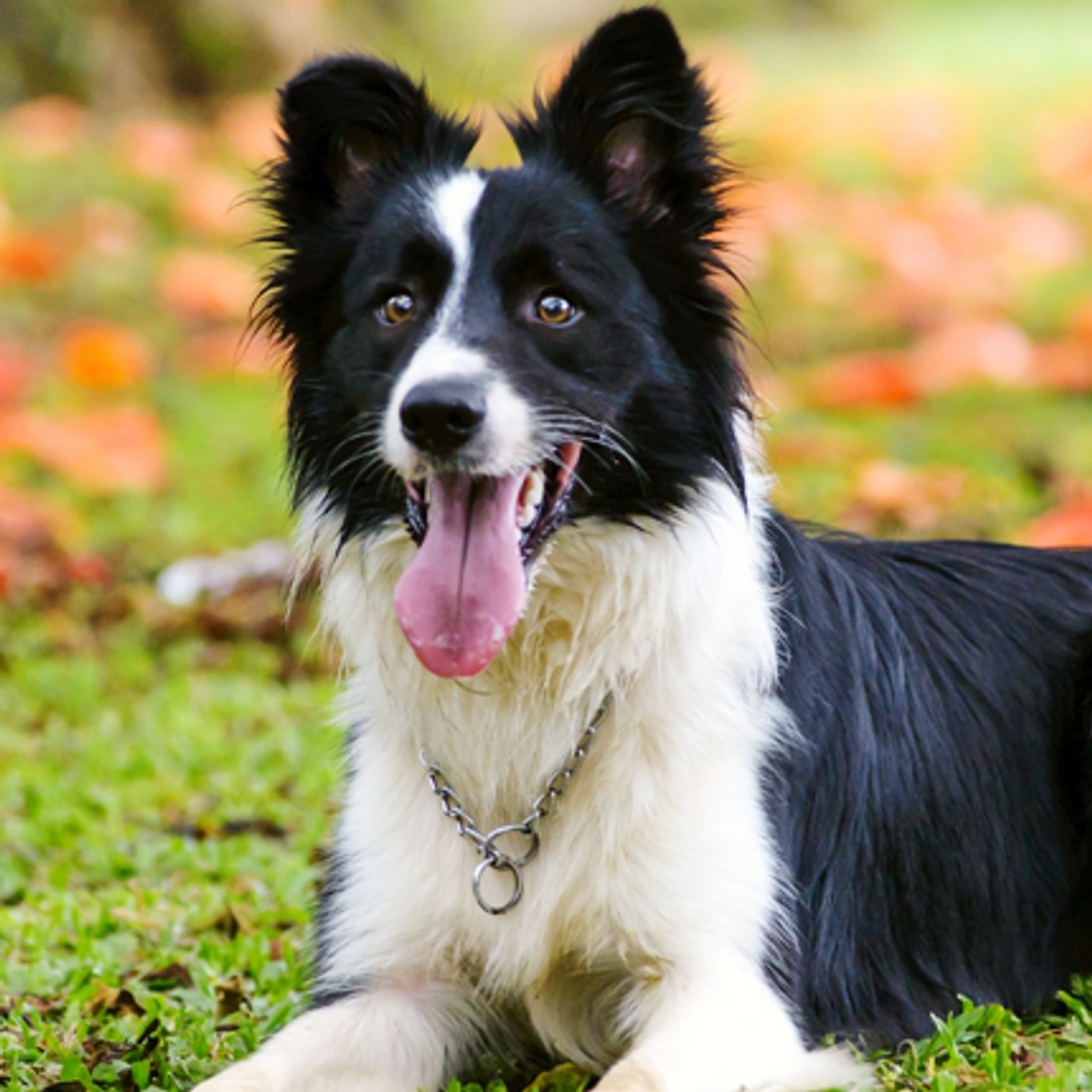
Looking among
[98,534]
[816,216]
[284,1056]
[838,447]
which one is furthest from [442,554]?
[816,216]

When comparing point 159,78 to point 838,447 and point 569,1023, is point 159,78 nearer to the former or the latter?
point 838,447

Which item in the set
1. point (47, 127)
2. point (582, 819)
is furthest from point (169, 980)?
point (47, 127)

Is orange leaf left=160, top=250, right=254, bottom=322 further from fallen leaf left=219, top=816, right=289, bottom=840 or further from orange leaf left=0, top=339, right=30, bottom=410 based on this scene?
fallen leaf left=219, top=816, right=289, bottom=840

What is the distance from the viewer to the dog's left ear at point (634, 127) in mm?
3826

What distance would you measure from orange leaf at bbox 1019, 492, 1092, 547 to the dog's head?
12.0ft

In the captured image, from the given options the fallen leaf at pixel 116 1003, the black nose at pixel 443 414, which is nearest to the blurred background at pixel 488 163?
the black nose at pixel 443 414

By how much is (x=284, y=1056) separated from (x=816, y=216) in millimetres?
11350

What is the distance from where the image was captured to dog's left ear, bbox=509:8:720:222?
12.6 feet

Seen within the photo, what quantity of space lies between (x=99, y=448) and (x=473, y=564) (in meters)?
6.50

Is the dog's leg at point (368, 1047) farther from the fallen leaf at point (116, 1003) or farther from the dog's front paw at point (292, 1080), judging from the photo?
the fallen leaf at point (116, 1003)

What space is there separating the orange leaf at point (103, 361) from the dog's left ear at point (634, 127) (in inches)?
Result: 300

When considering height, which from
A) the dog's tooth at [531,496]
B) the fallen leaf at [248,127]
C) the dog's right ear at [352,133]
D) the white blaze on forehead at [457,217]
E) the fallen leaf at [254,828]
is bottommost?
the fallen leaf at [254,828]

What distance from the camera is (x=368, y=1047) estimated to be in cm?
372

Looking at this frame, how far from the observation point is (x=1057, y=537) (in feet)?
23.7
